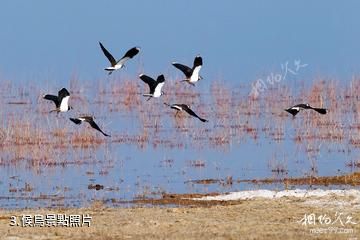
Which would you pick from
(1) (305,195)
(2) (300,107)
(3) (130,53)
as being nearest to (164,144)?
(2) (300,107)

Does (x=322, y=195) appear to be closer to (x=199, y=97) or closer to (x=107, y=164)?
(x=107, y=164)

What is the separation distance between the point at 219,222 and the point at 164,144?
1179 centimetres

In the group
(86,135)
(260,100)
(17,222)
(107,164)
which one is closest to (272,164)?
(107,164)

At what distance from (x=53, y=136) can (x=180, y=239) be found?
13.5 m

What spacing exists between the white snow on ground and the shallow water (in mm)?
1406

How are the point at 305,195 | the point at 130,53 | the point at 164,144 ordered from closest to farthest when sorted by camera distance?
the point at 305,195
the point at 130,53
the point at 164,144

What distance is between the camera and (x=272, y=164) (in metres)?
22.1

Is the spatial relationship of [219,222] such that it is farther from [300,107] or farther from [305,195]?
[300,107]

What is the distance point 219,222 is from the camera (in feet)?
45.4

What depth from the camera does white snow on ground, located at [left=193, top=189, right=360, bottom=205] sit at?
1547cm

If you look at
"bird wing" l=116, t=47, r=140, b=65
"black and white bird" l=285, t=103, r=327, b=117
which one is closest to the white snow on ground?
"black and white bird" l=285, t=103, r=327, b=117

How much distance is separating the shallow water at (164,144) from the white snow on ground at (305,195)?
1.41m

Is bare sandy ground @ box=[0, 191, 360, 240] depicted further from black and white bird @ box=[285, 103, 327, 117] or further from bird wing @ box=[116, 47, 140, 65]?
bird wing @ box=[116, 47, 140, 65]

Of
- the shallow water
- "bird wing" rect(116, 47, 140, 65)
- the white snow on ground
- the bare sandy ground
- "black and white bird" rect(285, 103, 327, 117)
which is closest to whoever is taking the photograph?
the bare sandy ground
